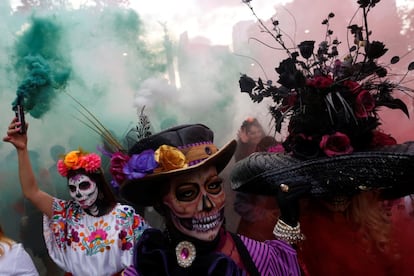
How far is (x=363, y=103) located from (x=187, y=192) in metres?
0.92

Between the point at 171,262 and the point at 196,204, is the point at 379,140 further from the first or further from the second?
the point at 171,262

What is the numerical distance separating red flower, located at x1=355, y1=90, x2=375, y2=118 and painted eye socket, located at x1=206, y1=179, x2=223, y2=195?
2.40 feet

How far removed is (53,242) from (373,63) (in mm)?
2004

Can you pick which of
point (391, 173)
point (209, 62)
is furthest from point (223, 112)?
point (391, 173)

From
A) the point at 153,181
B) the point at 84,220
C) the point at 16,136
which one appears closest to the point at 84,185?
the point at 84,220

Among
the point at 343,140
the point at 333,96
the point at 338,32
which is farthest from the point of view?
the point at 338,32

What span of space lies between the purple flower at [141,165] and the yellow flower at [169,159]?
0.03 metres

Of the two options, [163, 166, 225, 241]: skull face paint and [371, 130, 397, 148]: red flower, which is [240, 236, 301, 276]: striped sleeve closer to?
[163, 166, 225, 241]: skull face paint

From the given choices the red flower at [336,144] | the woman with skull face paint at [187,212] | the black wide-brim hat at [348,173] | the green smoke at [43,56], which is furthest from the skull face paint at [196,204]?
the green smoke at [43,56]

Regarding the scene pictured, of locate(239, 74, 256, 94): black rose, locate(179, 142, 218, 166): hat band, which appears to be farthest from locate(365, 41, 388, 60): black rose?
locate(179, 142, 218, 166): hat band

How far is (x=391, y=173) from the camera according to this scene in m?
1.65

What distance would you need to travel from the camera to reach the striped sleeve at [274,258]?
5.27 ft

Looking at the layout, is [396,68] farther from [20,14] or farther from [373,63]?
[20,14]

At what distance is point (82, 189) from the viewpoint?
2.24 m
